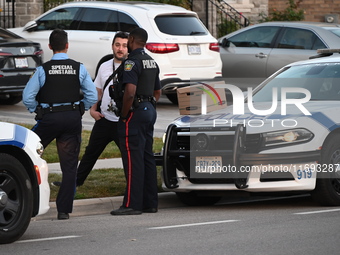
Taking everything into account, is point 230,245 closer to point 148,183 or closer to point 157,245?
point 157,245

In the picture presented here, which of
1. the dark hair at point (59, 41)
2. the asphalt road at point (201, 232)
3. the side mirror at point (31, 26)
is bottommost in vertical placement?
the asphalt road at point (201, 232)

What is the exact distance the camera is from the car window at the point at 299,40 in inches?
727

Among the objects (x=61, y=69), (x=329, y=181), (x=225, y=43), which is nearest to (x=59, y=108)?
(x=61, y=69)

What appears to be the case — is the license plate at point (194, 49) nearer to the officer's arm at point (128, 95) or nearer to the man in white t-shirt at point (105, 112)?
the man in white t-shirt at point (105, 112)

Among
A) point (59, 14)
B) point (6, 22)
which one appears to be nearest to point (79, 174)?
point (59, 14)

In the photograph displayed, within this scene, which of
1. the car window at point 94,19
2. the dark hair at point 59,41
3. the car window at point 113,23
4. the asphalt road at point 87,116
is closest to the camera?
the dark hair at point 59,41

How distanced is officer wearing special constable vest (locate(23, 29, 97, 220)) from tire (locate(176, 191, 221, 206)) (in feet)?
5.10

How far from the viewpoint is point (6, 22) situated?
25.8 metres

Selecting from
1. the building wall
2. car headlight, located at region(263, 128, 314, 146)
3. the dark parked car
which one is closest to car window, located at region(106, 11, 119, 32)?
the dark parked car

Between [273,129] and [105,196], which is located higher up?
[273,129]

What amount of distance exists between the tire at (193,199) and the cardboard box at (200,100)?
37.4 inches

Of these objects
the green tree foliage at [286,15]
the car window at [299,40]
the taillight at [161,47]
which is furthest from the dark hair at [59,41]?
the green tree foliage at [286,15]

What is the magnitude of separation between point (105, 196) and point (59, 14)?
28.2ft

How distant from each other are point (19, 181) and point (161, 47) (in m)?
9.46
